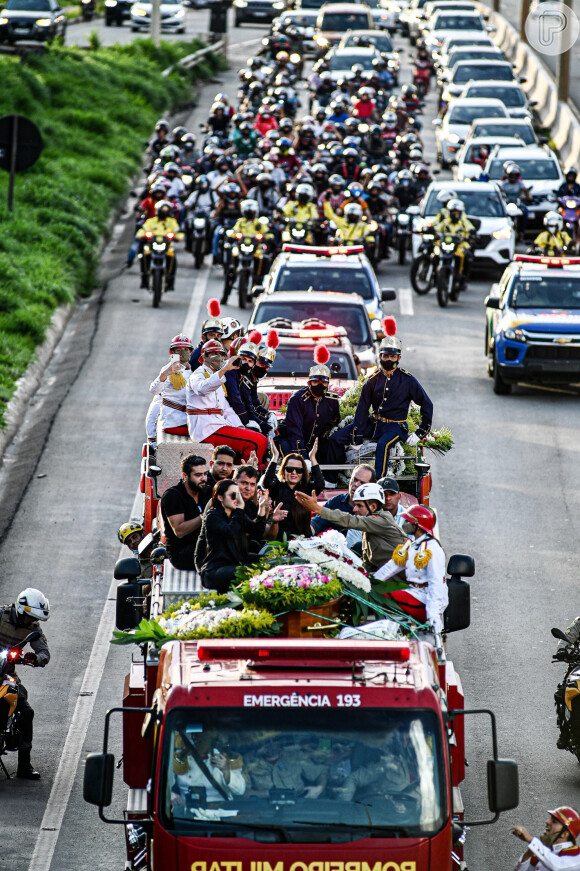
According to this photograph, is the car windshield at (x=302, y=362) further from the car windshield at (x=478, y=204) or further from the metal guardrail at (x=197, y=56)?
the metal guardrail at (x=197, y=56)

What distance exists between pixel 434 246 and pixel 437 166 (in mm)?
16916

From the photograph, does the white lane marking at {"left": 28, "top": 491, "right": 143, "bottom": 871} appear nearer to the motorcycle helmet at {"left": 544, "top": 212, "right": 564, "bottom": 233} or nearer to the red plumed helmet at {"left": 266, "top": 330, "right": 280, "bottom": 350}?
the red plumed helmet at {"left": 266, "top": 330, "right": 280, "bottom": 350}

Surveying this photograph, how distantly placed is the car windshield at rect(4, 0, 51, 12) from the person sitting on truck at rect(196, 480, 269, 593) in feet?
158

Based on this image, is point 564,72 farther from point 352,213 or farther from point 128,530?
point 128,530

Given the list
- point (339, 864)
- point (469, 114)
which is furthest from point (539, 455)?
point (469, 114)

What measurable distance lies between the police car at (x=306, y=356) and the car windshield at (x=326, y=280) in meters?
3.31

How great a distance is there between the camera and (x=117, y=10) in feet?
233

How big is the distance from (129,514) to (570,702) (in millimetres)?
7895

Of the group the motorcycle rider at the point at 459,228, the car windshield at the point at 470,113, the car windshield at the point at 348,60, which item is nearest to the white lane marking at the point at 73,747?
the motorcycle rider at the point at 459,228

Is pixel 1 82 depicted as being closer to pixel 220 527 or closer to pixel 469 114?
pixel 469 114

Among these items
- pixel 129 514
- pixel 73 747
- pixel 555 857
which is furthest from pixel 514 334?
pixel 555 857

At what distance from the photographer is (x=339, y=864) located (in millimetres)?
8586

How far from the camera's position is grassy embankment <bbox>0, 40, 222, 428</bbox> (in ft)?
94.9

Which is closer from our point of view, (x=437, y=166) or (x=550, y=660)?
(x=550, y=660)
